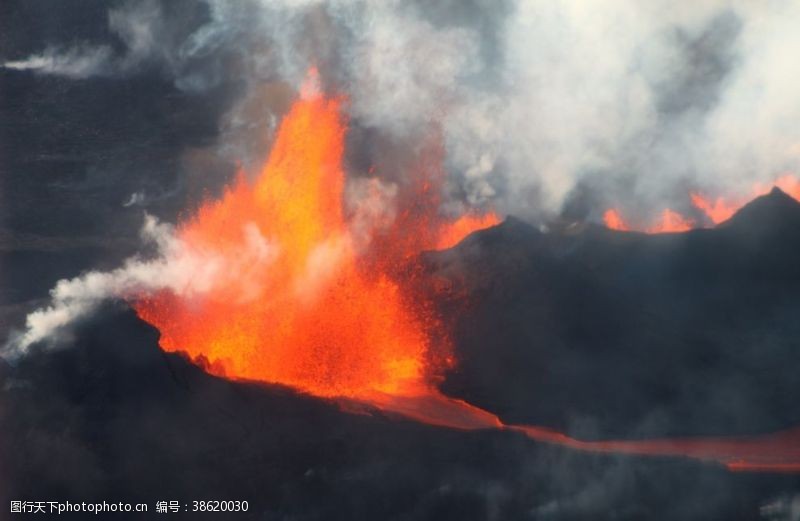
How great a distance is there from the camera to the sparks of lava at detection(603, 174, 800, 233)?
2500 centimetres

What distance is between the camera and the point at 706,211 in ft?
83.4

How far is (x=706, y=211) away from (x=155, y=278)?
12207 mm

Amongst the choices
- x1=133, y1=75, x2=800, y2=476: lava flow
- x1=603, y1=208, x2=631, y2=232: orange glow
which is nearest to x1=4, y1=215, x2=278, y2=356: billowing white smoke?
x1=133, y1=75, x2=800, y2=476: lava flow

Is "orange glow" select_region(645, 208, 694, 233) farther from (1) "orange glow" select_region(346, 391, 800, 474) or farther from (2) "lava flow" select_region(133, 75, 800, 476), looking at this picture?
(1) "orange glow" select_region(346, 391, 800, 474)

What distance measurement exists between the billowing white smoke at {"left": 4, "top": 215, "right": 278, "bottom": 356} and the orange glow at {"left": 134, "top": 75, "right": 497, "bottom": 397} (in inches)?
2.4

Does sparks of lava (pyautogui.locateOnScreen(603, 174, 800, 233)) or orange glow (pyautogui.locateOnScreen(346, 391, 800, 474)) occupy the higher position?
sparks of lava (pyautogui.locateOnScreen(603, 174, 800, 233))

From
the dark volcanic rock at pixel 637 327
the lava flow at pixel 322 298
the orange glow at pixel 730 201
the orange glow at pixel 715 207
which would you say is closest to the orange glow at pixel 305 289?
the lava flow at pixel 322 298

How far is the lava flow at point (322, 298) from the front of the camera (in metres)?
23.4

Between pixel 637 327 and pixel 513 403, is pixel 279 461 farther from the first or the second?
pixel 637 327

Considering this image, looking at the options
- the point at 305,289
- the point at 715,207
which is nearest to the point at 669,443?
the point at 715,207

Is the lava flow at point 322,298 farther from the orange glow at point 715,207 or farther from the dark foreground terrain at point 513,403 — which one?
the orange glow at point 715,207

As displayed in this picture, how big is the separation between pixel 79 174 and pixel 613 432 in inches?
535

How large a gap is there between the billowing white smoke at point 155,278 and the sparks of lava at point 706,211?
25.7ft

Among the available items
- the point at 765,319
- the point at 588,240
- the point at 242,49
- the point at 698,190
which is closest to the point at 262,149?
the point at 242,49
